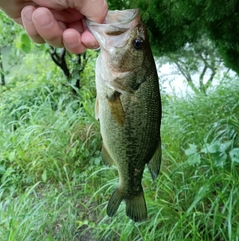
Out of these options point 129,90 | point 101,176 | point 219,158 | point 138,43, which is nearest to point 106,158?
point 129,90

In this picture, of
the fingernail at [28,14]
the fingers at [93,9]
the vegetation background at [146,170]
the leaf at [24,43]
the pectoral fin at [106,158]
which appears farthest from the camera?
the leaf at [24,43]

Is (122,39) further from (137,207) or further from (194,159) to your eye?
(194,159)

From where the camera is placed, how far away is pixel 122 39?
4.89 ft

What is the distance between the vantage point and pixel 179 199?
2854 millimetres

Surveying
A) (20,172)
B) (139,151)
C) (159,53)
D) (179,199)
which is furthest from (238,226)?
(20,172)

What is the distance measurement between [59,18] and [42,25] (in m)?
0.13

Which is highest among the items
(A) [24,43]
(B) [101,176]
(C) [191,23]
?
(A) [24,43]

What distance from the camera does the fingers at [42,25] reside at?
55.6 inches

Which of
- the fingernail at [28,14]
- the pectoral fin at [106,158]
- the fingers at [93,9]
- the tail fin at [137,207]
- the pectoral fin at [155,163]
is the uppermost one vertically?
the fingernail at [28,14]

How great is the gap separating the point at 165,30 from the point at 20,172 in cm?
182

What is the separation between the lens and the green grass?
262 centimetres

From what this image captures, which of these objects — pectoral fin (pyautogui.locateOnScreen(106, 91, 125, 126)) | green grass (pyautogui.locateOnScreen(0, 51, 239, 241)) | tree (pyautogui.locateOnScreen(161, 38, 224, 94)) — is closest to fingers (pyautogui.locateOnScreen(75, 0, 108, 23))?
pectoral fin (pyautogui.locateOnScreen(106, 91, 125, 126))

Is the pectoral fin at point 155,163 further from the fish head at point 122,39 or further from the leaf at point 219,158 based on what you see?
the leaf at point 219,158

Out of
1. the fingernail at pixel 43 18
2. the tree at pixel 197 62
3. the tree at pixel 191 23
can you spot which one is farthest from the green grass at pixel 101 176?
the tree at pixel 197 62
